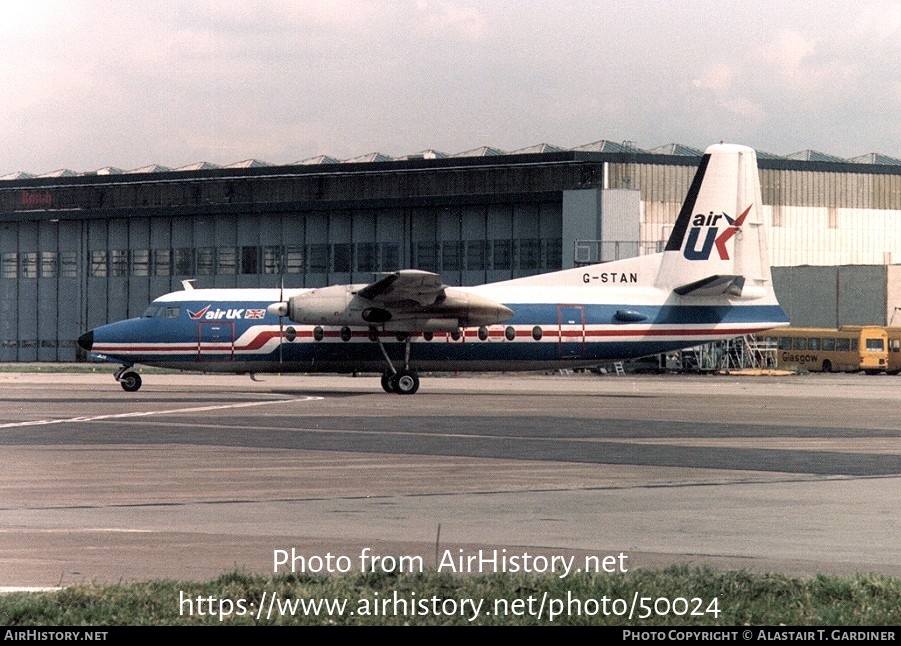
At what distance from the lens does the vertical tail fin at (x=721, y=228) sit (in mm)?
43875

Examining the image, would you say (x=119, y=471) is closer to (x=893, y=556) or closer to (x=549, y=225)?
(x=893, y=556)

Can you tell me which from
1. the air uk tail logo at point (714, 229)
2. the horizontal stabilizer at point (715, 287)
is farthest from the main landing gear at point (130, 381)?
the air uk tail logo at point (714, 229)

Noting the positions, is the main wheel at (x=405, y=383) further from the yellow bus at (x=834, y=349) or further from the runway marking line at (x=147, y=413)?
the yellow bus at (x=834, y=349)

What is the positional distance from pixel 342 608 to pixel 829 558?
5.02m

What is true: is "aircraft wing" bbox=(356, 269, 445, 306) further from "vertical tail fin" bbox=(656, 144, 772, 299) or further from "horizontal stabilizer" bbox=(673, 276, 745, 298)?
"horizontal stabilizer" bbox=(673, 276, 745, 298)

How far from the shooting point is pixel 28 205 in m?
89.1

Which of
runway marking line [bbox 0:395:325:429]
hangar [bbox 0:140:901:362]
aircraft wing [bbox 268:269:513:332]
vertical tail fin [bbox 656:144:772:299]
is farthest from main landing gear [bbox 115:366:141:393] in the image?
hangar [bbox 0:140:901:362]

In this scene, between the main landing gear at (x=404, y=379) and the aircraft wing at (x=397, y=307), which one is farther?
the main landing gear at (x=404, y=379)

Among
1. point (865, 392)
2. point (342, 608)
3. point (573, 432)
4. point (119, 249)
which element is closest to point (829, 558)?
point (342, 608)

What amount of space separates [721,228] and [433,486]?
29.4 metres

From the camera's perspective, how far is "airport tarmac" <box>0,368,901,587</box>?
468 inches

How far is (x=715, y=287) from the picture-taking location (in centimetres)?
4253

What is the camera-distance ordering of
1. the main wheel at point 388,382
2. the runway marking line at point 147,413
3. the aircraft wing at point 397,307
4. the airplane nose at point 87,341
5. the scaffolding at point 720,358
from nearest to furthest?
the runway marking line at point 147,413 → the aircraft wing at point 397,307 → the main wheel at point 388,382 → the airplane nose at point 87,341 → the scaffolding at point 720,358

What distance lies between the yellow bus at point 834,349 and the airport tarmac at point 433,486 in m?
35.0
